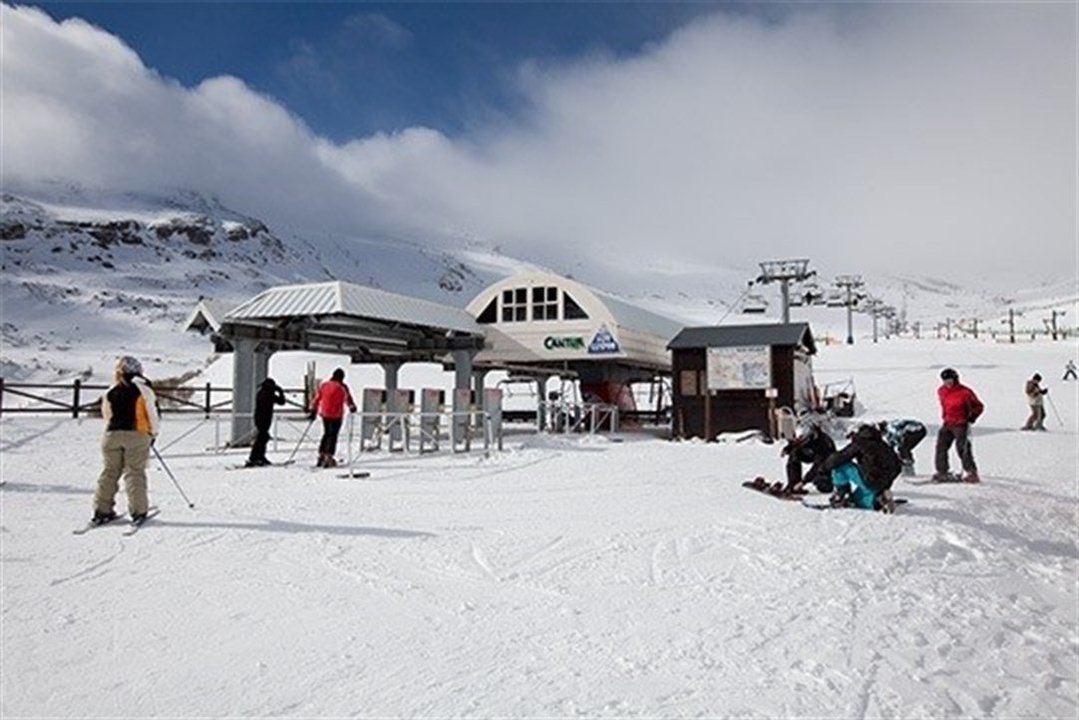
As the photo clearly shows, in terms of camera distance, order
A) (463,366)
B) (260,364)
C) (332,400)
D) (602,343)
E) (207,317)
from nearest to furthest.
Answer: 1. (332,400)
2. (207,317)
3. (260,364)
4. (463,366)
5. (602,343)

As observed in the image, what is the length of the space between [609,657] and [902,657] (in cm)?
181

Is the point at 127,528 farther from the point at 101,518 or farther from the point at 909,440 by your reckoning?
the point at 909,440

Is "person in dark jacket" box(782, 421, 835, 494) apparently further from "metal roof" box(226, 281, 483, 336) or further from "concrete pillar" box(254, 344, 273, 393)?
"concrete pillar" box(254, 344, 273, 393)

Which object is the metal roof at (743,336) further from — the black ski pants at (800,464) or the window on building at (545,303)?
the black ski pants at (800,464)

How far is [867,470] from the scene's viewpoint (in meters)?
8.35

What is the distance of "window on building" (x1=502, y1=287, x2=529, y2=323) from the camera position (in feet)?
73.2

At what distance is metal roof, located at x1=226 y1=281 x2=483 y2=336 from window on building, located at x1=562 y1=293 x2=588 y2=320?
4.93 metres

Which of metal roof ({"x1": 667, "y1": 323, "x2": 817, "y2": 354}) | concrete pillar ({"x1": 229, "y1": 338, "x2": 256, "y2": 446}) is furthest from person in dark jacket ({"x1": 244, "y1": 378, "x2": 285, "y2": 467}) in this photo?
metal roof ({"x1": 667, "y1": 323, "x2": 817, "y2": 354})

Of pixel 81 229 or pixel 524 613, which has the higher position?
pixel 81 229

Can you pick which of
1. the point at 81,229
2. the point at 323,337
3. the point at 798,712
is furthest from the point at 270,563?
the point at 81,229

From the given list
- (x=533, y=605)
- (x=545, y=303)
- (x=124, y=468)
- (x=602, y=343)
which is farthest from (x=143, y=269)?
(x=533, y=605)

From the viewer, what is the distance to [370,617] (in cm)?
496

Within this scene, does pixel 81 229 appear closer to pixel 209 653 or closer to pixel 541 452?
pixel 541 452

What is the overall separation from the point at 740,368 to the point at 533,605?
16373 millimetres
